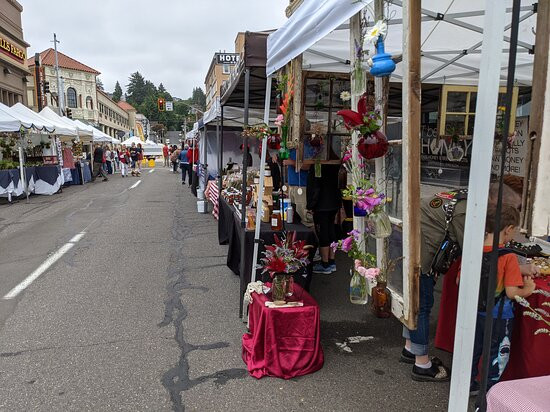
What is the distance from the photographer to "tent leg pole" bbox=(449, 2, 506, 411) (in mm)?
1384

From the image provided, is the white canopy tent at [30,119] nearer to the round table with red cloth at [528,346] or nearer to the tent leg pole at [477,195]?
the round table with red cloth at [528,346]

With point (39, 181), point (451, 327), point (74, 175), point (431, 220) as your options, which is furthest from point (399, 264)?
point (74, 175)

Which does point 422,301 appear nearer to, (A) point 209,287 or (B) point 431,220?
(B) point 431,220

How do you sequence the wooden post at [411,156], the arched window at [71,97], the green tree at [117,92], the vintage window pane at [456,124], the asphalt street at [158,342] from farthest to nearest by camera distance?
the green tree at [117,92]
the arched window at [71,97]
the vintage window pane at [456,124]
the asphalt street at [158,342]
the wooden post at [411,156]

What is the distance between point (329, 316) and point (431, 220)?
1971 mm

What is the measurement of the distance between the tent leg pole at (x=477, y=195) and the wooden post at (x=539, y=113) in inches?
4.3

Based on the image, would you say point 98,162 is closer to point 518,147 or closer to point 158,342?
point 158,342

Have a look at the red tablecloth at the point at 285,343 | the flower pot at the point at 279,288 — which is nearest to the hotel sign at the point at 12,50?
the flower pot at the point at 279,288

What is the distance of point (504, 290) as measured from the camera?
245 centimetres

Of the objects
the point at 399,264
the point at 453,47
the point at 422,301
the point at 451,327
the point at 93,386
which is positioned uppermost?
the point at 453,47

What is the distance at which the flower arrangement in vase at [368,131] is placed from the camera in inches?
100

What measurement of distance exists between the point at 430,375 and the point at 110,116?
7421 cm

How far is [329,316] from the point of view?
4391mm

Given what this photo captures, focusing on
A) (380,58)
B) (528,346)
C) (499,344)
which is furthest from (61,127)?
(528,346)
